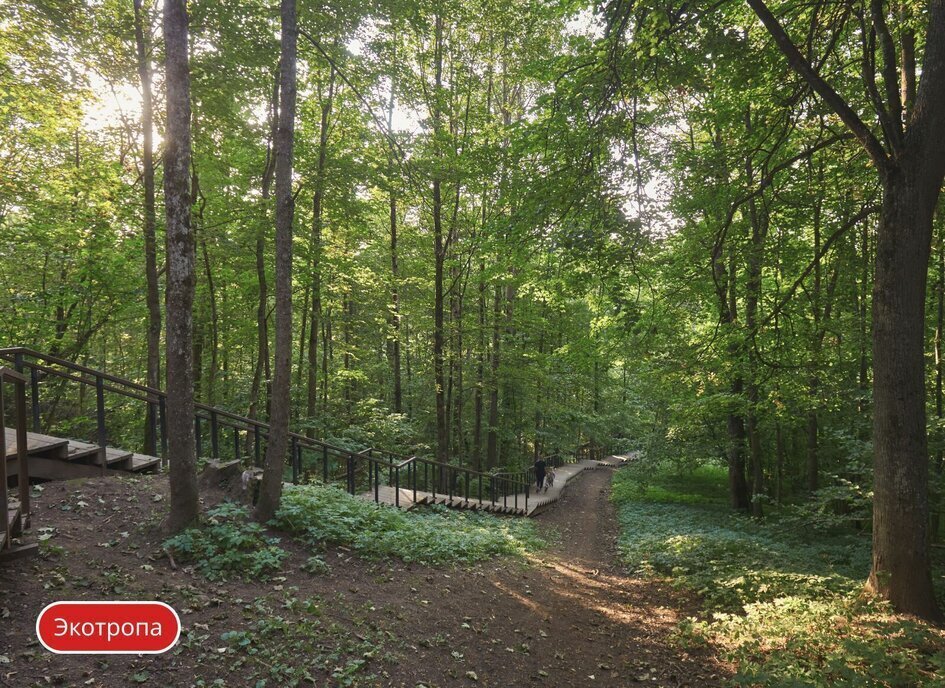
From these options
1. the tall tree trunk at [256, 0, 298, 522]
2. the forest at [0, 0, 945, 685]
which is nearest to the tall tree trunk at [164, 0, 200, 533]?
the forest at [0, 0, 945, 685]

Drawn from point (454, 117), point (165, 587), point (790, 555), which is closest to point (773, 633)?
point (790, 555)

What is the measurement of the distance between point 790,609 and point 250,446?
14173 mm

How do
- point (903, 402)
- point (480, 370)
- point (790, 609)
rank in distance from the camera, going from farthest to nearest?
1. point (480, 370)
2. point (790, 609)
3. point (903, 402)

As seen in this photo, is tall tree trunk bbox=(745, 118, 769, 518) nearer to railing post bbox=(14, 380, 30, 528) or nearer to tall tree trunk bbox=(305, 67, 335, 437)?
railing post bbox=(14, 380, 30, 528)

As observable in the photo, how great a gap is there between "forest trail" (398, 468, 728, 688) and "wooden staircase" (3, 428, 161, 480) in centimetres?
567

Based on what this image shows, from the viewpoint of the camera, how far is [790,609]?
5.34 meters

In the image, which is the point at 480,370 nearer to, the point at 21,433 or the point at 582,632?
the point at 582,632

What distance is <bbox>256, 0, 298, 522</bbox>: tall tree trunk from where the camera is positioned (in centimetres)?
664

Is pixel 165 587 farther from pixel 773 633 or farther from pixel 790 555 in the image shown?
pixel 790 555

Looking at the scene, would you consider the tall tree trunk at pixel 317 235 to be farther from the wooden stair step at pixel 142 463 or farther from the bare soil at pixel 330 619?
the bare soil at pixel 330 619

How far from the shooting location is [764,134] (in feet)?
24.7

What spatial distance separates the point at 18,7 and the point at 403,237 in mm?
11089

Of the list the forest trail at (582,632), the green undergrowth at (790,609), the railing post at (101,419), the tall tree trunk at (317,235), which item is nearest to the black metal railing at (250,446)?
the railing post at (101,419)

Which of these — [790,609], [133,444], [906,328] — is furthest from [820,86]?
[133,444]
